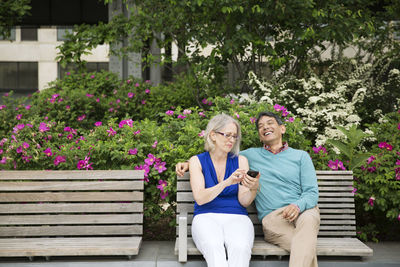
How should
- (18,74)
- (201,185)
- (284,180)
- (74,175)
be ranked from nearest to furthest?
1. (201,185)
2. (284,180)
3. (74,175)
4. (18,74)

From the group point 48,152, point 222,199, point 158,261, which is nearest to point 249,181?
point 222,199

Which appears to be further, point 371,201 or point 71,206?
point 371,201

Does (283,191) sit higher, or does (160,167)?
(160,167)

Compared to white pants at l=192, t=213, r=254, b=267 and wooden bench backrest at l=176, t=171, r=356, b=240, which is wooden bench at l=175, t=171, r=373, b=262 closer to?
wooden bench backrest at l=176, t=171, r=356, b=240

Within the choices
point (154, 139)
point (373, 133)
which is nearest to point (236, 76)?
point (373, 133)

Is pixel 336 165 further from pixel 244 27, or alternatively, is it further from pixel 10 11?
pixel 10 11

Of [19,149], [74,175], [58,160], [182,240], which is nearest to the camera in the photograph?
[182,240]

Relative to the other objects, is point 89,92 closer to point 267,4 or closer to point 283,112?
point 267,4

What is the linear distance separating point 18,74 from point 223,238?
94.3ft

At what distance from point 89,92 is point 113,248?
4.63 meters

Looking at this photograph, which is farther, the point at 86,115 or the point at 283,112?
the point at 86,115

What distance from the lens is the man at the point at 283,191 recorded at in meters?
3.17

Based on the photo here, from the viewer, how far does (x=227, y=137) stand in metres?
A: 3.38

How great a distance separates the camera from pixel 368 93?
7.11m
